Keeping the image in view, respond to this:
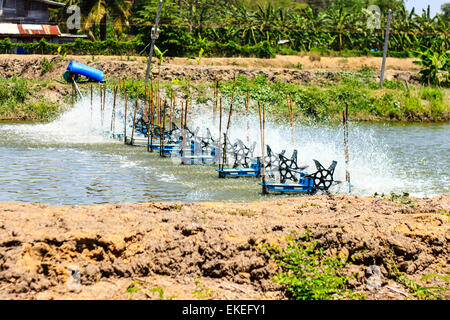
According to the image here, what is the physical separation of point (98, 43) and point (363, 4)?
47.6 m

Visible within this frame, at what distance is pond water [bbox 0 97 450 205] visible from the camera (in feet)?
55.1

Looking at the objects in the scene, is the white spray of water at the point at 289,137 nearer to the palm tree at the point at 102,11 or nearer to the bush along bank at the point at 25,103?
the bush along bank at the point at 25,103

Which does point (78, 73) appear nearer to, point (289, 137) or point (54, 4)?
point (289, 137)

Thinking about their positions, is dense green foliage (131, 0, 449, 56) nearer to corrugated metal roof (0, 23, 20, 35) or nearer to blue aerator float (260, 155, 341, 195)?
corrugated metal roof (0, 23, 20, 35)

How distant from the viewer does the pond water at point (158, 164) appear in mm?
16781

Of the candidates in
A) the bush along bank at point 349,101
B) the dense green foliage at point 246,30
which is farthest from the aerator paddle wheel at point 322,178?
the dense green foliage at point 246,30

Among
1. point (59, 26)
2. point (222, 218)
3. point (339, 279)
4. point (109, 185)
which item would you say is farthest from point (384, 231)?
point (59, 26)

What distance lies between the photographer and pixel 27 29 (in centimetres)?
5156

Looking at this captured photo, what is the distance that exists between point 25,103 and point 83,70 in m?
4.20

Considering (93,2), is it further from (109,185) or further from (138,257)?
(138,257)

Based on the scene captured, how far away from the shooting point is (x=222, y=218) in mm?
9164

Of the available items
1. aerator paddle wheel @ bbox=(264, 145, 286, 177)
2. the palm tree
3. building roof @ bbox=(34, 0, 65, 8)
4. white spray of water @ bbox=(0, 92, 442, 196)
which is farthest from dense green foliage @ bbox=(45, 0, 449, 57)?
aerator paddle wheel @ bbox=(264, 145, 286, 177)

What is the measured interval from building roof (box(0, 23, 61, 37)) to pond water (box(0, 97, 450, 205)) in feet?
57.0

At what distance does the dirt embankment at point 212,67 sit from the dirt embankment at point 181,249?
33.5m
